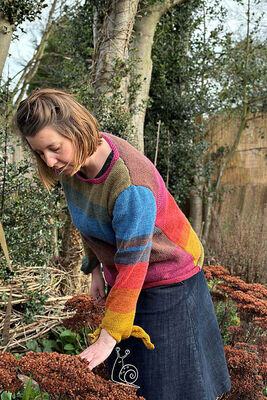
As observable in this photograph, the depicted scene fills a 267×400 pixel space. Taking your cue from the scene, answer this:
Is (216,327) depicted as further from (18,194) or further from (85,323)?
(18,194)

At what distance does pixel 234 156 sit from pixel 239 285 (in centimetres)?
626

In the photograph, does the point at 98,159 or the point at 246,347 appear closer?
the point at 98,159

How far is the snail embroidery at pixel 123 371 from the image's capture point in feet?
5.06

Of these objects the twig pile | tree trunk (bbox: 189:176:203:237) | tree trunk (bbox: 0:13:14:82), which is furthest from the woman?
tree trunk (bbox: 189:176:203:237)

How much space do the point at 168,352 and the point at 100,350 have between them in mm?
347

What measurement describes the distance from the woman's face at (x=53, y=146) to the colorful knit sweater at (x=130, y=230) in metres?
0.14

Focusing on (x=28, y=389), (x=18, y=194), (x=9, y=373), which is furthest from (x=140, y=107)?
(x=9, y=373)

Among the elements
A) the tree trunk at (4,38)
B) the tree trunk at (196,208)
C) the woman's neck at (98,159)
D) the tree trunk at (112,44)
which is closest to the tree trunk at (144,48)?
the tree trunk at (112,44)

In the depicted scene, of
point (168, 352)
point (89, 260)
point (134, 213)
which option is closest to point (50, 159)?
point (134, 213)

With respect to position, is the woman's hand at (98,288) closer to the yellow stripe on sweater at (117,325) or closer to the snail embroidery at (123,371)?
the snail embroidery at (123,371)

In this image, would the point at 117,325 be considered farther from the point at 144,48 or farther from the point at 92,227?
the point at 144,48

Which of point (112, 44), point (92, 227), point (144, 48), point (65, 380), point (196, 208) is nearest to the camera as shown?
point (65, 380)

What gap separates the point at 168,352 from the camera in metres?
1.51

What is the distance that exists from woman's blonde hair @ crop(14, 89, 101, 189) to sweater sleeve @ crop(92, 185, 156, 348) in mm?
206
